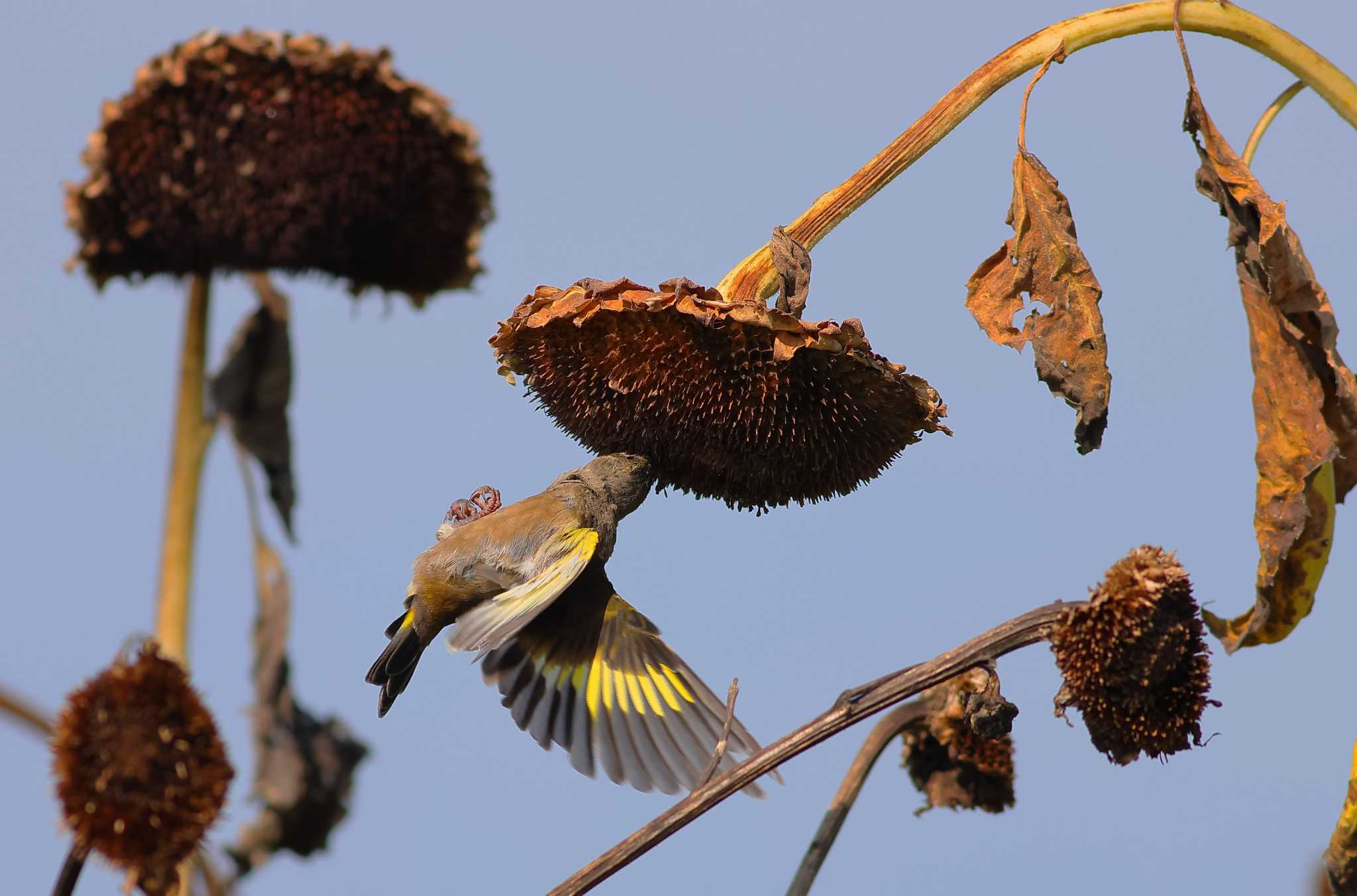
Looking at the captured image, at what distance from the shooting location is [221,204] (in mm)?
6570

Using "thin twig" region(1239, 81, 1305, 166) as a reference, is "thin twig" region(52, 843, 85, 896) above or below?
below

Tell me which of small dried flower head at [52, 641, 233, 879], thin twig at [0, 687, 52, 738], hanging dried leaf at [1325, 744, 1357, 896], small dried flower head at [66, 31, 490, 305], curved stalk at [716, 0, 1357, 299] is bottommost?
hanging dried leaf at [1325, 744, 1357, 896]

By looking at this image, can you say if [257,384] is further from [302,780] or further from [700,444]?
[700,444]

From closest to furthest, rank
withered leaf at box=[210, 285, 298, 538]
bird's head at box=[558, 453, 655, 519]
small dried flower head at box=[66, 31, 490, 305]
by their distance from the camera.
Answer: bird's head at box=[558, 453, 655, 519]
small dried flower head at box=[66, 31, 490, 305]
withered leaf at box=[210, 285, 298, 538]

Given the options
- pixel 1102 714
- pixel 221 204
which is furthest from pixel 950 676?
pixel 221 204

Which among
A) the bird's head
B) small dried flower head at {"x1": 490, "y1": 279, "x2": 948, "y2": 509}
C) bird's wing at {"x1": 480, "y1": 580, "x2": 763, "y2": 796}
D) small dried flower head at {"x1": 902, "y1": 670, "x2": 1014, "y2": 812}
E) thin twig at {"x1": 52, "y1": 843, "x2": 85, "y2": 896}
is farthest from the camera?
bird's wing at {"x1": 480, "y1": 580, "x2": 763, "y2": 796}

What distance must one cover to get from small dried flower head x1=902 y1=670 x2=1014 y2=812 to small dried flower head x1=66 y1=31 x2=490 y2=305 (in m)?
3.59

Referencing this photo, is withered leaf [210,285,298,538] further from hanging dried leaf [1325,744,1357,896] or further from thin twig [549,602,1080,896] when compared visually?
hanging dried leaf [1325,744,1357,896]

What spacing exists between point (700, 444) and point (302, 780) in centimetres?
339

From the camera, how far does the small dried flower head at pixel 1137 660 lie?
121 inches

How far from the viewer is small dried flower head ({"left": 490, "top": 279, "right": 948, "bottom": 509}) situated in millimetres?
3387

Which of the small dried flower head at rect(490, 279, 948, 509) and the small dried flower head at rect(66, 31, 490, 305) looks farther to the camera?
the small dried flower head at rect(66, 31, 490, 305)

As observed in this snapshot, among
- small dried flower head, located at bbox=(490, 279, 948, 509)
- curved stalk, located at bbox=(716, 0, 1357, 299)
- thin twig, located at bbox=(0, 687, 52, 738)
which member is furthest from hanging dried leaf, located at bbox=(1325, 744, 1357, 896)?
thin twig, located at bbox=(0, 687, 52, 738)

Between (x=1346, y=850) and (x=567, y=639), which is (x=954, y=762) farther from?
(x=567, y=639)
